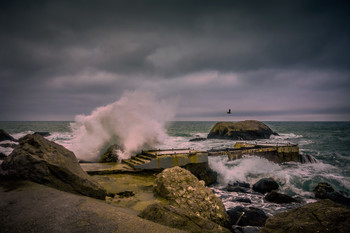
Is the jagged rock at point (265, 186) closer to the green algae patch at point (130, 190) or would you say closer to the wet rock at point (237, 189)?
the wet rock at point (237, 189)

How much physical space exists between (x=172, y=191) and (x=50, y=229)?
11.8 ft

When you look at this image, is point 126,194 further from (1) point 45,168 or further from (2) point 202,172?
(2) point 202,172

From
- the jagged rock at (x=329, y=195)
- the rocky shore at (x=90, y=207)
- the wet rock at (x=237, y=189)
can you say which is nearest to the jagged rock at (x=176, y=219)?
the rocky shore at (x=90, y=207)

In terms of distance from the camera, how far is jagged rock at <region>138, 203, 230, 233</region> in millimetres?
3158

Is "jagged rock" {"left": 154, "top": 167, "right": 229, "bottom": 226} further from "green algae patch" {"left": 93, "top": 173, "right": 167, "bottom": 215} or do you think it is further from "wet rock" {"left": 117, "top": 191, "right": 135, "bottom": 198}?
"wet rock" {"left": 117, "top": 191, "right": 135, "bottom": 198}

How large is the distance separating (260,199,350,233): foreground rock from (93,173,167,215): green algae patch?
2734 millimetres

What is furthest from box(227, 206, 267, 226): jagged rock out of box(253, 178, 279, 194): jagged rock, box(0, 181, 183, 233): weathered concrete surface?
box(0, 181, 183, 233): weathered concrete surface

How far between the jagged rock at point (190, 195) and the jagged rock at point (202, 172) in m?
4.35

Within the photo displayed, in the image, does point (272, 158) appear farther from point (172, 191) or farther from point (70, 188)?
point (70, 188)

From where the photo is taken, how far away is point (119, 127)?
47.5 ft

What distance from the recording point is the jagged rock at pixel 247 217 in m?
6.23

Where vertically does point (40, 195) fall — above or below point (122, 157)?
above

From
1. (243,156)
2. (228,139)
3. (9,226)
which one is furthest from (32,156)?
(228,139)

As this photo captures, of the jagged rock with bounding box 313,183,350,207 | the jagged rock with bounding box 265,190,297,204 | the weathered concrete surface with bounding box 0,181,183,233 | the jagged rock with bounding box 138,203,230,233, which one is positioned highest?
the weathered concrete surface with bounding box 0,181,183,233
